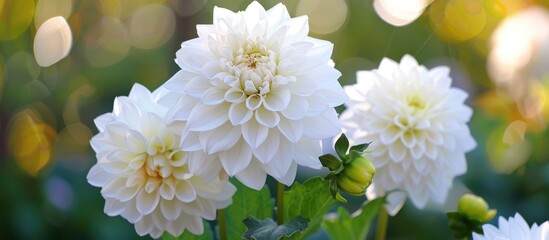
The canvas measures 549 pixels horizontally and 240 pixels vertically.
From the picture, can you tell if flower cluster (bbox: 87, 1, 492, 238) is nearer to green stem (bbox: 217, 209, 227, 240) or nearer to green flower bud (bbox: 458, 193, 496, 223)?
green stem (bbox: 217, 209, 227, 240)

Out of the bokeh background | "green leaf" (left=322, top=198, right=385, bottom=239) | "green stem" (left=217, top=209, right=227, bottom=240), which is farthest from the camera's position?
the bokeh background

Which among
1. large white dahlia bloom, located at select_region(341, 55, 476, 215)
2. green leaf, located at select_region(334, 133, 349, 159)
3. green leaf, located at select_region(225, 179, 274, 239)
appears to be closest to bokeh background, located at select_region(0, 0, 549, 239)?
large white dahlia bloom, located at select_region(341, 55, 476, 215)

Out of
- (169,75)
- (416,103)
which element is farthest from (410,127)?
(169,75)

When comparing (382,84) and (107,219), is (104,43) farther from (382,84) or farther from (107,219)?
(382,84)

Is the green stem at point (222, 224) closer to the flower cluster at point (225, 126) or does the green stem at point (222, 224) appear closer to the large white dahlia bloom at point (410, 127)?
the flower cluster at point (225, 126)

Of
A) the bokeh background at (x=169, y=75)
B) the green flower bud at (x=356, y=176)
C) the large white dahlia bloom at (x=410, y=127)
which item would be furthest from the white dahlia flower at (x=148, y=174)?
the bokeh background at (x=169, y=75)
